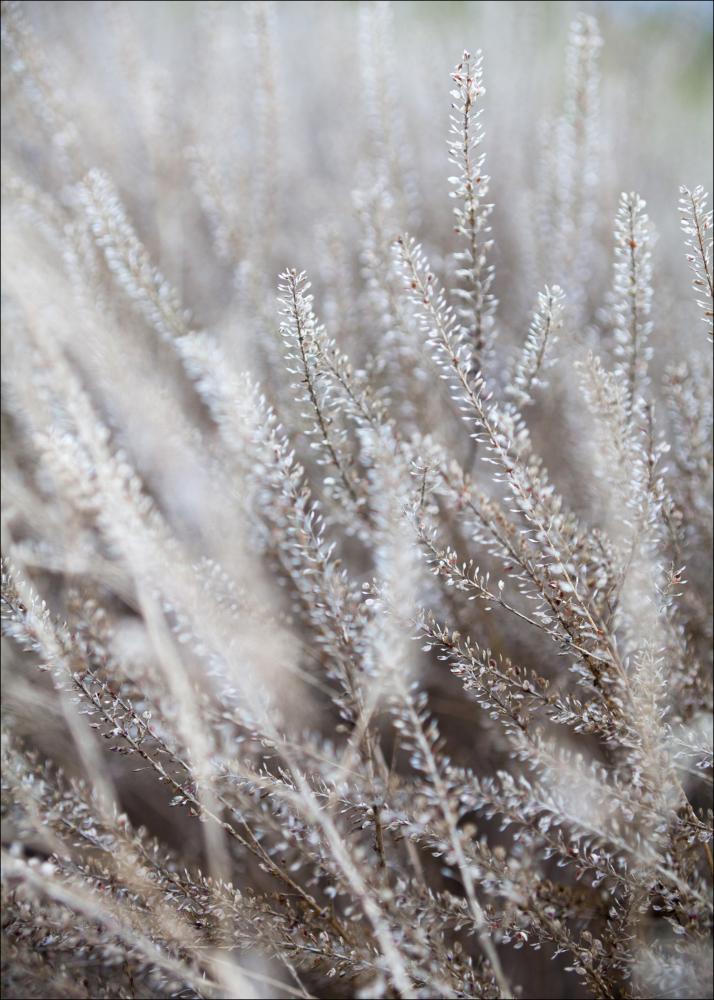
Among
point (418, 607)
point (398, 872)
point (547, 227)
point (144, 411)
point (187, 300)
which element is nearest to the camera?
point (418, 607)

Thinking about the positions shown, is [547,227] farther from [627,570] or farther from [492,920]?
[492,920]

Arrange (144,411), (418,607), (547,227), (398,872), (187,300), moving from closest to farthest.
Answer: (418,607) → (398,872) → (144,411) → (547,227) → (187,300)

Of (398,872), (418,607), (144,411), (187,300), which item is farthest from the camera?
(187,300)

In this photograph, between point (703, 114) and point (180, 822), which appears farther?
point (703, 114)

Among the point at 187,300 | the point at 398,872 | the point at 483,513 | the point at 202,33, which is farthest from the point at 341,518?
the point at 202,33

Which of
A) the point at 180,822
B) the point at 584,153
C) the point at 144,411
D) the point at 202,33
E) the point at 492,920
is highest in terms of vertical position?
the point at 202,33

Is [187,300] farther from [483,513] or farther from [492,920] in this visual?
[492,920]

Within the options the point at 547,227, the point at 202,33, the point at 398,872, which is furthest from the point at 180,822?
the point at 202,33

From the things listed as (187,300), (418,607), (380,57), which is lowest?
(418,607)

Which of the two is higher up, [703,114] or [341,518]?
[703,114]
